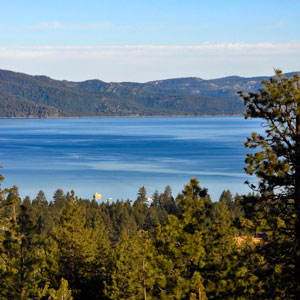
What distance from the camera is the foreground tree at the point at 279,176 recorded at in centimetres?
1209

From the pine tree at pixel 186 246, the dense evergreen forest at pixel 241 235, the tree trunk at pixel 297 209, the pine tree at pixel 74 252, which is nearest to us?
the tree trunk at pixel 297 209

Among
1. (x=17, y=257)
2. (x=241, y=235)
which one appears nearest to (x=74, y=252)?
(x=17, y=257)

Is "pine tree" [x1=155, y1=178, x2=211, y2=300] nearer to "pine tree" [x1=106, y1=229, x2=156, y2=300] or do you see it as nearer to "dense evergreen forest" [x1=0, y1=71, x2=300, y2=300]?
"dense evergreen forest" [x1=0, y1=71, x2=300, y2=300]

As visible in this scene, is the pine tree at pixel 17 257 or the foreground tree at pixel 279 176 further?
the pine tree at pixel 17 257

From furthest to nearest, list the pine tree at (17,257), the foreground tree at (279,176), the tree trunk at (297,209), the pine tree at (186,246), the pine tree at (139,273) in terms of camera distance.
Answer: the pine tree at (17,257) → the pine tree at (139,273) → the pine tree at (186,246) → the foreground tree at (279,176) → the tree trunk at (297,209)

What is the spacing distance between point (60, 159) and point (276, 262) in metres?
170

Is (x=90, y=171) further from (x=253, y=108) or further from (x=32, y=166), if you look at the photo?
(x=253, y=108)

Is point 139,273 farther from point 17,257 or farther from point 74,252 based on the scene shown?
point 74,252

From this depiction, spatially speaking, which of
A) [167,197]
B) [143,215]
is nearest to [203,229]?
[143,215]

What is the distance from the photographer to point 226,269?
50.8 ft

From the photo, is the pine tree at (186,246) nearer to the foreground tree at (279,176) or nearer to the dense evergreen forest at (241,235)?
the dense evergreen forest at (241,235)

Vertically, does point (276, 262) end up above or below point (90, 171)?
above

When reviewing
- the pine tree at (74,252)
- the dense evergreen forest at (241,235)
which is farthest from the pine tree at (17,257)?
the pine tree at (74,252)

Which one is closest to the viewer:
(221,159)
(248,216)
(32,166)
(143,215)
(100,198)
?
(248,216)
